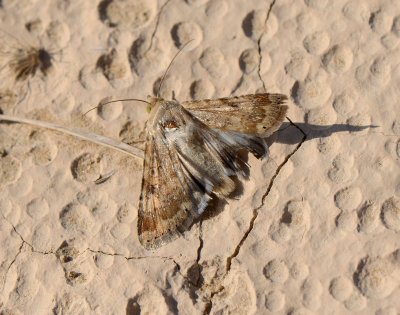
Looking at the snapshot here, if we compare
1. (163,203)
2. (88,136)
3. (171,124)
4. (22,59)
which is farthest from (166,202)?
(22,59)

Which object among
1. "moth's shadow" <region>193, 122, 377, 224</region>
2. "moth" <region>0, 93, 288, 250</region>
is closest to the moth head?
"moth" <region>0, 93, 288, 250</region>

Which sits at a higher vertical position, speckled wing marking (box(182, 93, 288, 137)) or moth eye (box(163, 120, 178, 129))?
speckled wing marking (box(182, 93, 288, 137))

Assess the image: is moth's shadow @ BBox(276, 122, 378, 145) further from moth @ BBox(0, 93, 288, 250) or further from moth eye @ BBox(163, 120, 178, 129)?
moth eye @ BBox(163, 120, 178, 129)

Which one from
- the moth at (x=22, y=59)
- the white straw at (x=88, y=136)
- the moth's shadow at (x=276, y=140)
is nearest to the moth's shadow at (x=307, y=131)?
the moth's shadow at (x=276, y=140)

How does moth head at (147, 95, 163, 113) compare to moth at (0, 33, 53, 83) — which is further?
moth at (0, 33, 53, 83)

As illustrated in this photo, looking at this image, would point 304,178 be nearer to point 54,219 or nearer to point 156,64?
point 156,64

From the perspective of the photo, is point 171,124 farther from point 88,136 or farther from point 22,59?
point 22,59

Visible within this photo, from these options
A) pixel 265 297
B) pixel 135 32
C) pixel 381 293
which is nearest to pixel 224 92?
pixel 135 32
